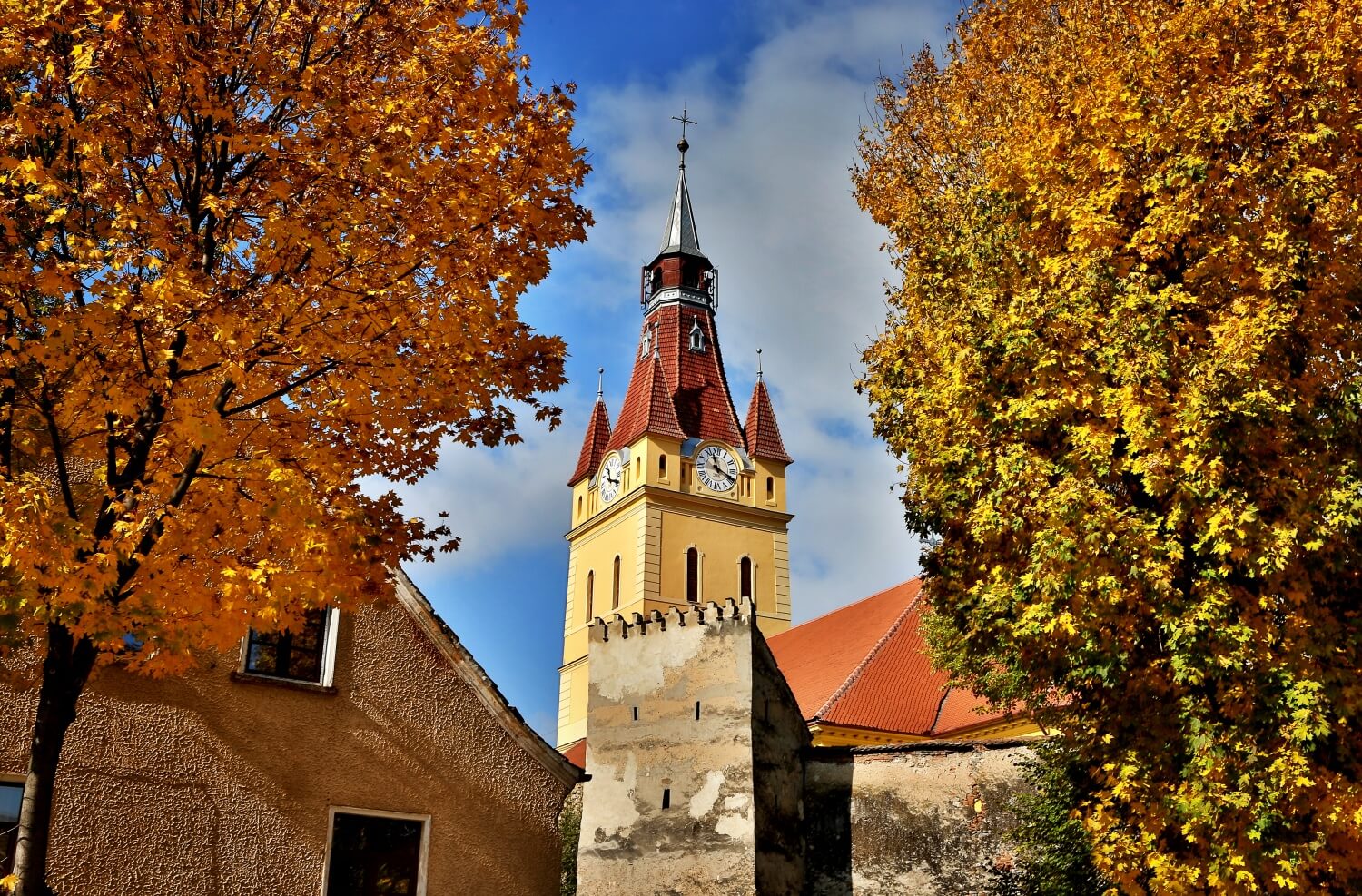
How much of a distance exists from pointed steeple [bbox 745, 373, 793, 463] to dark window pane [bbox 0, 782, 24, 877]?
132ft

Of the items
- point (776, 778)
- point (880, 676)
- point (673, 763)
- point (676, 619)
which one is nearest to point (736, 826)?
point (776, 778)

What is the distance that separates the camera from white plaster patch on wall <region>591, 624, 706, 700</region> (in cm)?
2003

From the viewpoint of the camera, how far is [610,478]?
158ft

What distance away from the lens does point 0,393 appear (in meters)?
6.56

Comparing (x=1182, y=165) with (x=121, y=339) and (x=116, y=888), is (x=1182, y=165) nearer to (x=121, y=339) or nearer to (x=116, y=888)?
(x=121, y=339)

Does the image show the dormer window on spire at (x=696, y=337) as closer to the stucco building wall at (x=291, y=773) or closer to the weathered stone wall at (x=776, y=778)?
the weathered stone wall at (x=776, y=778)

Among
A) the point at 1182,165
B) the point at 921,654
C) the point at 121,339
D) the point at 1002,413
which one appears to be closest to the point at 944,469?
the point at 1002,413

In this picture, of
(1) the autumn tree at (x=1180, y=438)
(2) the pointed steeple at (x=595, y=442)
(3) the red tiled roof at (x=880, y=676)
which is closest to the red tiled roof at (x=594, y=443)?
(2) the pointed steeple at (x=595, y=442)

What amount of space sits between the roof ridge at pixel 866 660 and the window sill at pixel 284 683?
59.7ft

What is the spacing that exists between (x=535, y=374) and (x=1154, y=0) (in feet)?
30.5

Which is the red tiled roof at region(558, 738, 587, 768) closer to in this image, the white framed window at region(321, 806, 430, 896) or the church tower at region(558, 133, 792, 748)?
the church tower at region(558, 133, 792, 748)

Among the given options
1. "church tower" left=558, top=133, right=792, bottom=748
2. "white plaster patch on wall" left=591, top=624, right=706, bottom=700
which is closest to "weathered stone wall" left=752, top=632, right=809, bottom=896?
"white plaster patch on wall" left=591, top=624, right=706, bottom=700

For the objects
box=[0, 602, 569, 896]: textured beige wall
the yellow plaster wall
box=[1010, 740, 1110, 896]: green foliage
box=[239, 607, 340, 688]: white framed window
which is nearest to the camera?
box=[0, 602, 569, 896]: textured beige wall

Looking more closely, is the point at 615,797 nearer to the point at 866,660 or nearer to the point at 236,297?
the point at 866,660
